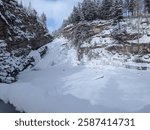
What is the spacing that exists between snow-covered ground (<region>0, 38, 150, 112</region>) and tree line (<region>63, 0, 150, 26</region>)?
45.2 inches

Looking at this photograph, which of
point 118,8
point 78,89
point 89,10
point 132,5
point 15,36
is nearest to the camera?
point 78,89

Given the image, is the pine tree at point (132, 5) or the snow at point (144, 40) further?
the snow at point (144, 40)

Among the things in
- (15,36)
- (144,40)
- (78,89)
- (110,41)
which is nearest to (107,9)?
(78,89)

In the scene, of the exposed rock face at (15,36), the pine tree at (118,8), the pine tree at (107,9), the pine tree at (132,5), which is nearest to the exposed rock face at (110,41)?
the pine tree at (107,9)

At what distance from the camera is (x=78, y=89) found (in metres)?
7.82

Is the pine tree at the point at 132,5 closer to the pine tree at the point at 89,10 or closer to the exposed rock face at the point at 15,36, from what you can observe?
the pine tree at the point at 89,10

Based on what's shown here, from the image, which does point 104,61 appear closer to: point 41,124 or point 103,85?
point 103,85

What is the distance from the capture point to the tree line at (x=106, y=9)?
878 centimetres

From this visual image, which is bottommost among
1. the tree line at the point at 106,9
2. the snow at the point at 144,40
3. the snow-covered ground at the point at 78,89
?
the snow-covered ground at the point at 78,89

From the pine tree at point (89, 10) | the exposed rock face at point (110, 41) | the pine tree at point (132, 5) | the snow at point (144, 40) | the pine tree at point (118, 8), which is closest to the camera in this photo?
the pine tree at point (89, 10)

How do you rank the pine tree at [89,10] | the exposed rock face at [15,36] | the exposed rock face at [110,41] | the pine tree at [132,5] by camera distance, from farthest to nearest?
1. the exposed rock face at [15,36]
2. the exposed rock face at [110,41]
3. the pine tree at [132,5]
4. the pine tree at [89,10]

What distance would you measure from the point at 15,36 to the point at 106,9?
176 inches

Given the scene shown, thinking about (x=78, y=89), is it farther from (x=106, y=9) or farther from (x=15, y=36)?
(x=15, y=36)

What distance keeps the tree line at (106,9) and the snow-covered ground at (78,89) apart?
115 cm
